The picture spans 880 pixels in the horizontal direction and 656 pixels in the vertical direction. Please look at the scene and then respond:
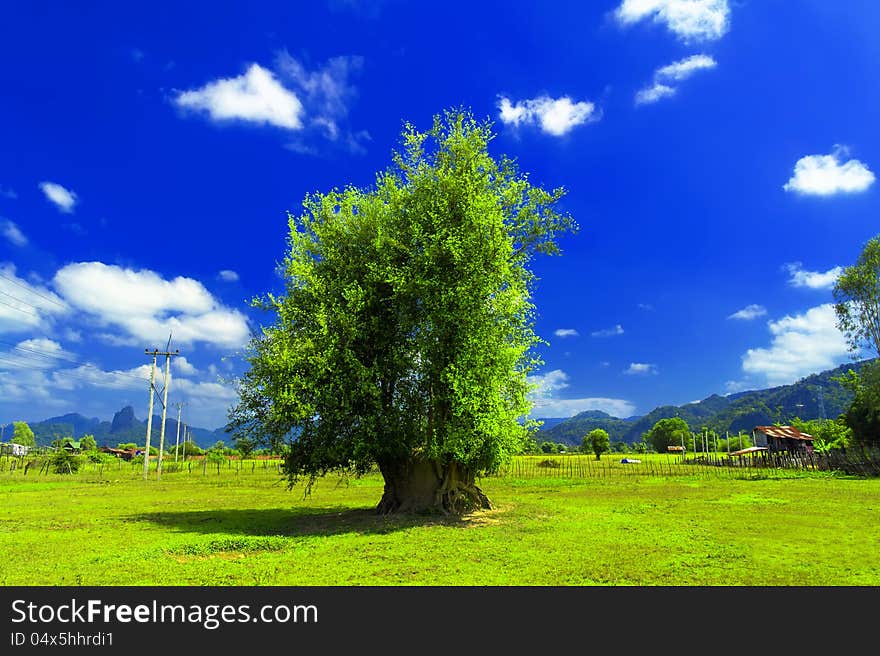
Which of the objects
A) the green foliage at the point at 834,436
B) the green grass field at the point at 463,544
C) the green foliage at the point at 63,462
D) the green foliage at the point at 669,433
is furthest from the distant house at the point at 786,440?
the green foliage at the point at 63,462

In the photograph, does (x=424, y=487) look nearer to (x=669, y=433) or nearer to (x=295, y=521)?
(x=295, y=521)

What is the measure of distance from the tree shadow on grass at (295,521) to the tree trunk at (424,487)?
2.67 feet

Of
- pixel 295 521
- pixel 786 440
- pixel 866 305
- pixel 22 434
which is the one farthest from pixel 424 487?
A: pixel 22 434

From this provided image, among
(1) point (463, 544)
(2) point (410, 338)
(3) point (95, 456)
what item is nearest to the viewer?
(1) point (463, 544)

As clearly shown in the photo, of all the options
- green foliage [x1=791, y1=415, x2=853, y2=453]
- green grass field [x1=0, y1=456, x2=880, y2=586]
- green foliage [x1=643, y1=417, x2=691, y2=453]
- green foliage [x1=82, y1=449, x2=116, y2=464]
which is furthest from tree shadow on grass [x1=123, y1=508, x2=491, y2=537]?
green foliage [x1=643, y1=417, x2=691, y2=453]

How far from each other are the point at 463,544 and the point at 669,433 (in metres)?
157

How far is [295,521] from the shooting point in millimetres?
24219

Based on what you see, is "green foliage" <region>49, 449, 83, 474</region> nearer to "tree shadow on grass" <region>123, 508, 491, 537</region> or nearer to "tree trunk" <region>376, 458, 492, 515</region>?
"tree shadow on grass" <region>123, 508, 491, 537</region>

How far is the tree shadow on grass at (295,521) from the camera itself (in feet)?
68.4

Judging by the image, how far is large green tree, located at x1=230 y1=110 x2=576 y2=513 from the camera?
22.3 metres

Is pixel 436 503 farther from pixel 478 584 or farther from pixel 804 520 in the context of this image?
pixel 804 520
